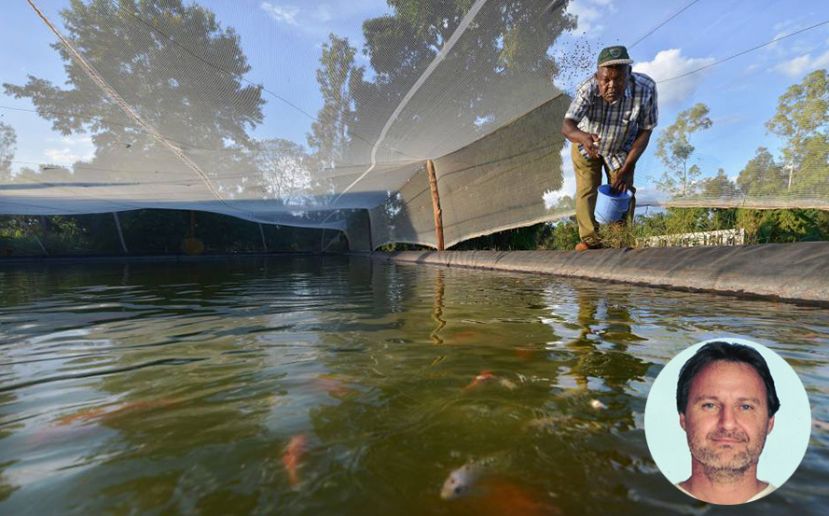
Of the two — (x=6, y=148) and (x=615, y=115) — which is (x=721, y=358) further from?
(x=6, y=148)

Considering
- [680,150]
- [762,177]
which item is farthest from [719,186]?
[680,150]

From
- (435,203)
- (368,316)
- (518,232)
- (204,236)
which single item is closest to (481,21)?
(368,316)

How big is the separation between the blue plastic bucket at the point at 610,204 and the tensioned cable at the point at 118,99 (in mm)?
4859

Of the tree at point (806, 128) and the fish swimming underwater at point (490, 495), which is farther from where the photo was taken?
the tree at point (806, 128)

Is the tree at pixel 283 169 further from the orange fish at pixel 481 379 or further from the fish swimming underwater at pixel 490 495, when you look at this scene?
the fish swimming underwater at pixel 490 495

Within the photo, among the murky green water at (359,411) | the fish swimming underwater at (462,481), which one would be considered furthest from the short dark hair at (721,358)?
the fish swimming underwater at (462,481)

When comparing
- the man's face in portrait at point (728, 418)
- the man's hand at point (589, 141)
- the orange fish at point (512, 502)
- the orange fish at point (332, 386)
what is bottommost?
the orange fish at point (512, 502)

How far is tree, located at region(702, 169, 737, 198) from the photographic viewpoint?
179 inches

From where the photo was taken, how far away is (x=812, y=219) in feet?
17.1

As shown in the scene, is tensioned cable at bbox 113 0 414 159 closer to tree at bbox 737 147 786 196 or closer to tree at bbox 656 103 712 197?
tree at bbox 656 103 712 197

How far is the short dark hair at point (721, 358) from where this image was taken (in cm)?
47

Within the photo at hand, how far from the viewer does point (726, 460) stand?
0.48m

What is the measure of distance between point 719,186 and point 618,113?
187cm

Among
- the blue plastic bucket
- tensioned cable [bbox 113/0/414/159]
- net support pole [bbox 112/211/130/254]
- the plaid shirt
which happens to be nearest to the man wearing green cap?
the plaid shirt
